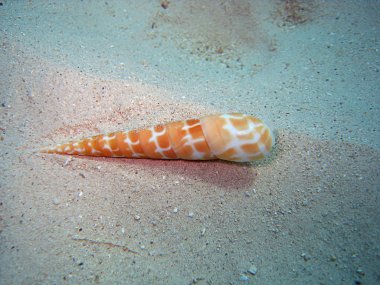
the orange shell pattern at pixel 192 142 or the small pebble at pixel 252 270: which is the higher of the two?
the orange shell pattern at pixel 192 142

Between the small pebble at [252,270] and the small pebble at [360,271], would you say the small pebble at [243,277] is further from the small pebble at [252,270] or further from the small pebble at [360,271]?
the small pebble at [360,271]

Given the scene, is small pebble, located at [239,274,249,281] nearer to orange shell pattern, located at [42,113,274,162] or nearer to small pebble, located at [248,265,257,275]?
small pebble, located at [248,265,257,275]

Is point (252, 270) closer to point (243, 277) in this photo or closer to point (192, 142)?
point (243, 277)

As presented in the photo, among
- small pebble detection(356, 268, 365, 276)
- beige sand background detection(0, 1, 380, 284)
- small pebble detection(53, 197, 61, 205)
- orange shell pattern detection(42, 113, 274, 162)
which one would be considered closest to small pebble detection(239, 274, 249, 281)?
beige sand background detection(0, 1, 380, 284)

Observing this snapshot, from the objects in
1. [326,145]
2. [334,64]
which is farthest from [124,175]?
[334,64]

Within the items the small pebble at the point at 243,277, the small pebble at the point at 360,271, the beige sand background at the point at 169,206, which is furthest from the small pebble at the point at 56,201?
the small pebble at the point at 360,271

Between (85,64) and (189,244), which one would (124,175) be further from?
(85,64)

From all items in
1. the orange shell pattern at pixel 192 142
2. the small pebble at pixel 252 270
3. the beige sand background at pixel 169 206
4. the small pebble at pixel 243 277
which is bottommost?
the small pebble at pixel 243 277
